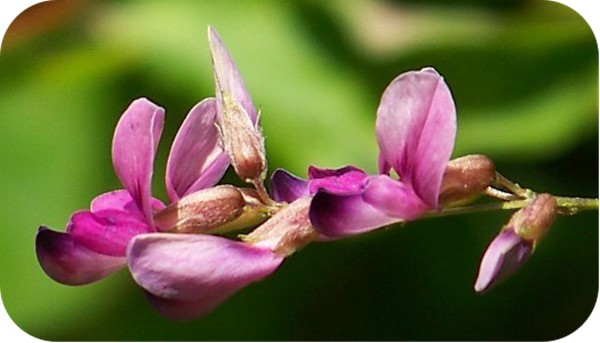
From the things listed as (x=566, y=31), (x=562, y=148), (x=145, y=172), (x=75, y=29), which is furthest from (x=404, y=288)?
(x=145, y=172)

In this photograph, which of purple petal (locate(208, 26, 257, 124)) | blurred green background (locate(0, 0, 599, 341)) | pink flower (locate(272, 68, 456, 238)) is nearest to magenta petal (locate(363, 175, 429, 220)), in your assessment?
pink flower (locate(272, 68, 456, 238))

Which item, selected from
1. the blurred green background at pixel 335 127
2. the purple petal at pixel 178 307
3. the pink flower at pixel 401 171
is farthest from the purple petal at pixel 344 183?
the blurred green background at pixel 335 127

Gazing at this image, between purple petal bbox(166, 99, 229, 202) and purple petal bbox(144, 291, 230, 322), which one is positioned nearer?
purple petal bbox(144, 291, 230, 322)

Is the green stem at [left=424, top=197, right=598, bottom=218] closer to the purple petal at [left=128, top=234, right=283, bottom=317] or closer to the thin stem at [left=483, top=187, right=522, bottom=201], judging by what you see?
the thin stem at [left=483, top=187, right=522, bottom=201]

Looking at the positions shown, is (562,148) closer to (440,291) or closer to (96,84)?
(440,291)

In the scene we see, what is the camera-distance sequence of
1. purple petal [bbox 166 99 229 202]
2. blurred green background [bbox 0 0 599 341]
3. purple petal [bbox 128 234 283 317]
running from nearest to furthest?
purple petal [bbox 128 234 283 317] → purple petal [bbox 166 99 229 202] → blurred green background [bbox 0 0 599 341]

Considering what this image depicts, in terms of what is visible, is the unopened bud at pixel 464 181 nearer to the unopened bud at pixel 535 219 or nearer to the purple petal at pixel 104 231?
the unopened bud at pixel 535 219

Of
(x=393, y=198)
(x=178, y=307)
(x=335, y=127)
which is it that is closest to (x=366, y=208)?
(x=393, y=198)
